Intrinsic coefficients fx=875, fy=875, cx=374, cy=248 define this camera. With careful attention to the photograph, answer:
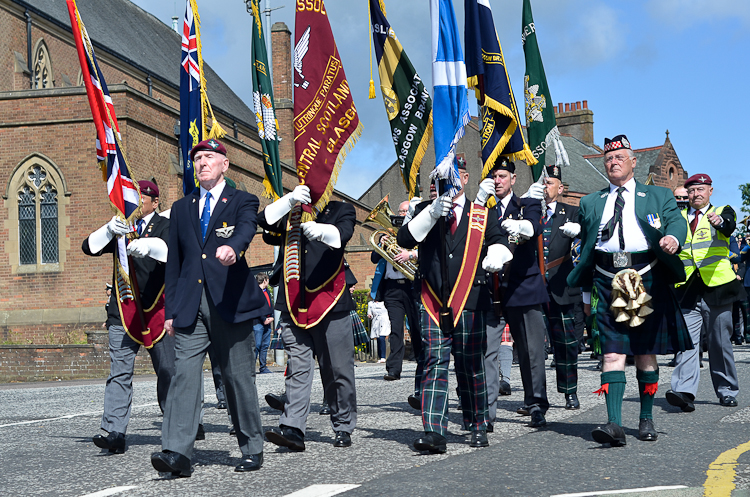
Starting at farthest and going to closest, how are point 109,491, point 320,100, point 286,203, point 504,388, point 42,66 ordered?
point 42,66, point 504,388, point 320,100, point 286,203, point 109,491

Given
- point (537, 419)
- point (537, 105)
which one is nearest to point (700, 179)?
point (537, 105)

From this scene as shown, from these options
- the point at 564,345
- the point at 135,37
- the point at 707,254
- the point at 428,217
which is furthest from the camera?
the point at 135,37

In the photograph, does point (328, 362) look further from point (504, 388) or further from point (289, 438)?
point (504, 388)

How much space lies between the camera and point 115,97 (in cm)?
2591

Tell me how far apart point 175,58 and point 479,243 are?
46.9 m

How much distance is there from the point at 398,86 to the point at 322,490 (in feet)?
15.8

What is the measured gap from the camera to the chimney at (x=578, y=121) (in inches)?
2307

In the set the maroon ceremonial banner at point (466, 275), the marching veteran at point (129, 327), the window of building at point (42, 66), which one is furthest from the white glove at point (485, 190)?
the window of building at point (42, 66)

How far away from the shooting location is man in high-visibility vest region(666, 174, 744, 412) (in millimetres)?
8156

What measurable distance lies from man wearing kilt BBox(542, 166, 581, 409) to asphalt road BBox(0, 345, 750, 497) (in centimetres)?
33

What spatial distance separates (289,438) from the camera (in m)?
6.13

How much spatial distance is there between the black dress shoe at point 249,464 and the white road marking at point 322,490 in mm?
731

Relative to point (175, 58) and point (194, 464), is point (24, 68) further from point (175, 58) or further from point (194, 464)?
A: point (194, 464)

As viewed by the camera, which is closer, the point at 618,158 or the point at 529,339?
the point at 618,158
